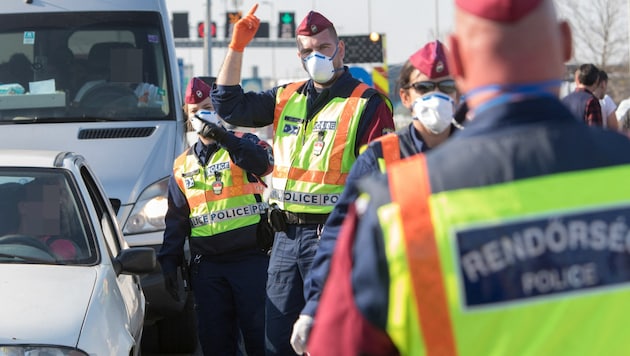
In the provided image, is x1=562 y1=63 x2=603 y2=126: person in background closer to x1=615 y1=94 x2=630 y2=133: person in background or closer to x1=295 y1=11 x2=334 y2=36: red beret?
x1=615 y1=94 x2=630 y2=133: person in background

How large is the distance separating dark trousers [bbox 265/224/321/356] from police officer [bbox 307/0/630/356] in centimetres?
337

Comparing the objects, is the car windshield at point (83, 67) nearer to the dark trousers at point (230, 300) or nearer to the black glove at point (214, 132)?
the black glove at point (214, 132)

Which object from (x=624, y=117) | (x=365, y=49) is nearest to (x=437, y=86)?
(x=624, y=117)

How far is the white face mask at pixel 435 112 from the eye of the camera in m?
4.31

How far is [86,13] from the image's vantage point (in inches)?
374

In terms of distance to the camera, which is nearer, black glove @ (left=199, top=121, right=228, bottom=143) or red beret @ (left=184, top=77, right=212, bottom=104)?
black glove @ (left=199, top=121, right=228, bottom=143)

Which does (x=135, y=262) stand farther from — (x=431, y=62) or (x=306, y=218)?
(x=431, y=62)

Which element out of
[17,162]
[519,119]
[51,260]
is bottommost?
[51,260]

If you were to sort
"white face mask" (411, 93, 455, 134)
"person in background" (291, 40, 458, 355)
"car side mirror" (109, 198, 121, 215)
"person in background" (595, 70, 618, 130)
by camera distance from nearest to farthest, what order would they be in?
"person in background" (291, 40, 458, 355), "white face mask" (411, 93, 455, 134), "car side mirror" (109, 198, 121, 215), "person in background" (595, 70, 618, 130)

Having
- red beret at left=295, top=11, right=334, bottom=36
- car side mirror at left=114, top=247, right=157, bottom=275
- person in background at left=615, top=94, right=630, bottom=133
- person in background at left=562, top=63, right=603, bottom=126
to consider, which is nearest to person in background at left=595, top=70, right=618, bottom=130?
person in background at left=562, top=63, right=603, bottom=126

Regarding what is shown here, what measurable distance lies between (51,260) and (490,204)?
3.67 meters

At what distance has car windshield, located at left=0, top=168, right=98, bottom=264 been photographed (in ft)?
18.1

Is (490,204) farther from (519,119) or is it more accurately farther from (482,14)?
(482,14)

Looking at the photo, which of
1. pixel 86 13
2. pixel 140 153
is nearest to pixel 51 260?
pixel 140 153
